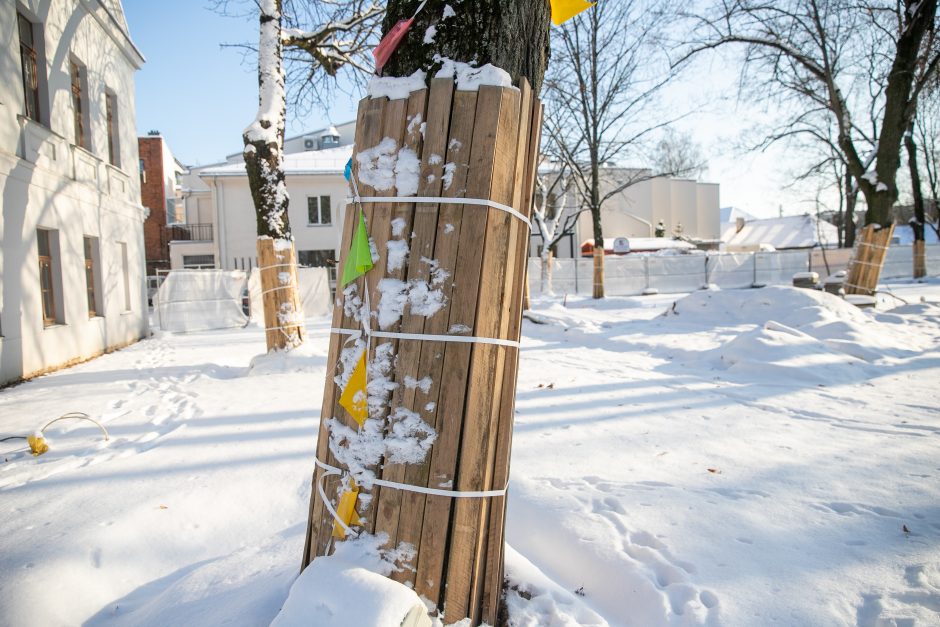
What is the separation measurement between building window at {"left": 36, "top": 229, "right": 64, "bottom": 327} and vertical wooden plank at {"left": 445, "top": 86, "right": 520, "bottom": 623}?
954cm

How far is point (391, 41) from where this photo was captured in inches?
66.2

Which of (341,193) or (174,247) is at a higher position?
(341,193)

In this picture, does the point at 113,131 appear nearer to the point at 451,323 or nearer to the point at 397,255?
the point at 397,255

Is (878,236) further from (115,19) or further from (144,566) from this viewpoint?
(115,19)

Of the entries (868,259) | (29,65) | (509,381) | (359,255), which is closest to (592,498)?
(509,381)

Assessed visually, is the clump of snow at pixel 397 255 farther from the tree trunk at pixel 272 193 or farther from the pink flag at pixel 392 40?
the tree trunk at pixel 272 193

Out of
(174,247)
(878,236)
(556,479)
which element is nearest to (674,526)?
(556,479)

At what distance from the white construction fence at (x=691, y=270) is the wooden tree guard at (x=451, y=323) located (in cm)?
2319

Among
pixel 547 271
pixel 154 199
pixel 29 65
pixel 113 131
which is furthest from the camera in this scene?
pixel 154 199

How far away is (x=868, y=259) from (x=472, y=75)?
13268 millimetres

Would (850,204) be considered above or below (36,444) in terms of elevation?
above

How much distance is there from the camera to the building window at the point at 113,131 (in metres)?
11.5

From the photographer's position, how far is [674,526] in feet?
8.20

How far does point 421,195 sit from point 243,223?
26058 millimetres
